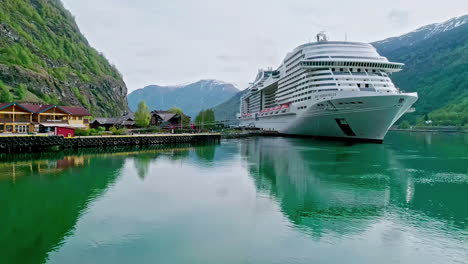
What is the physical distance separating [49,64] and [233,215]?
11195cm

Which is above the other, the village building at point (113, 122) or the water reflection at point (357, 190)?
the village building at point (113, 122)

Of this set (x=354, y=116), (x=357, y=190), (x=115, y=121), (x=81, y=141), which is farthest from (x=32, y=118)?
(x=354, y=116)

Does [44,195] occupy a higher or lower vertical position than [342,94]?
lower

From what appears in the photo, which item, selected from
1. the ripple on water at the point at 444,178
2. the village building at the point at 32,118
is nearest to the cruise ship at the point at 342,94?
the ripple on water at the point at 444,178

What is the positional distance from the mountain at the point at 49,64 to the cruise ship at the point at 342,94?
65592 millimetres

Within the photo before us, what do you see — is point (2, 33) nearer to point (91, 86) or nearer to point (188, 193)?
point (91, 86)

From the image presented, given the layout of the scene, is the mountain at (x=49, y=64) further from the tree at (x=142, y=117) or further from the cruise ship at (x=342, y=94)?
the cruise ship at (x=342, y=94)

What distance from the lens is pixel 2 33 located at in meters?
97.4

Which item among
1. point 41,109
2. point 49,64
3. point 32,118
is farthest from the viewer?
point 49,64

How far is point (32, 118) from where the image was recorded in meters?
57.4

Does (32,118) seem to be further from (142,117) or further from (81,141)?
(142,117)

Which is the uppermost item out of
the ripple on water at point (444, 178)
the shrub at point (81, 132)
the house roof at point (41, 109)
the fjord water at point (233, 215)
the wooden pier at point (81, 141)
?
the house roof at point (41, 109)

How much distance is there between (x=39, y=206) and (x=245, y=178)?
54.3ft

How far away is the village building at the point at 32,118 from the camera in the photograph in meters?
53.7
